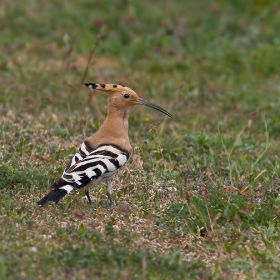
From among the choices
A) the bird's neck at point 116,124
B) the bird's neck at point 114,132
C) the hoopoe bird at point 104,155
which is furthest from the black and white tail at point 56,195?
the bird's neck at point 116,124

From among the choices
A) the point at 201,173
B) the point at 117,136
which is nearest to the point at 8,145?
the point at 117,136

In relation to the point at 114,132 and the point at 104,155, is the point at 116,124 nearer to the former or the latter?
the point at 114,132

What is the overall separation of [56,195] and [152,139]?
6.47 ft

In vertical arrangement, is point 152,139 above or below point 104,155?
below

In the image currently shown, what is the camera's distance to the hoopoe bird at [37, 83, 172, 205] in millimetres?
4738

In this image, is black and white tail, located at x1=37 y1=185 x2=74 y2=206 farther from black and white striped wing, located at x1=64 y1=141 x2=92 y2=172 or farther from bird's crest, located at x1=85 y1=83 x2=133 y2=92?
bird's crest, located at x1=85 y1=83 x2=133 y2=92

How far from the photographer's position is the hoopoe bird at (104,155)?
15.5 feet

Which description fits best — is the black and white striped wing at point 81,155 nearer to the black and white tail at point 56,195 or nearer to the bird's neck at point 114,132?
the bird's neck at point 114,132

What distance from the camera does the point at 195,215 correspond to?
15.8 ft

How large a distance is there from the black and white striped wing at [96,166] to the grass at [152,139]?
22 centimetres

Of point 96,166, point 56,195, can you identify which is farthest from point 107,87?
point 56,195

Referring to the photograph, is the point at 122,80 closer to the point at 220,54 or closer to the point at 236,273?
the point at 220,54

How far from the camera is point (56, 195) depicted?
15.3 ft

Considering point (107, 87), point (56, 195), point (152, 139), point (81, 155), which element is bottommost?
point (152, 139)
